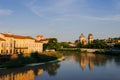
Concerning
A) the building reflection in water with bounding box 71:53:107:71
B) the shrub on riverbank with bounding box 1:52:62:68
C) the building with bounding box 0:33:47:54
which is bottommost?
the building reflection in water with bounding box 71:53:107:71

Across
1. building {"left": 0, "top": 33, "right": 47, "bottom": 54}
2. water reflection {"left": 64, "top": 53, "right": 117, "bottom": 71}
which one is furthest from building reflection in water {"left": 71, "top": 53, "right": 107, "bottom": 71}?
building {"left": 0, "top": 33, "right": 47, "bottom": 54}

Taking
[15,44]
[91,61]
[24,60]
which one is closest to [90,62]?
[91,61]

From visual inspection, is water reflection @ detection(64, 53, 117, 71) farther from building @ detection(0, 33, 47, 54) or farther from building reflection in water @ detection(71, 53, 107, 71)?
building @ detection(0, 33, 47, 54)

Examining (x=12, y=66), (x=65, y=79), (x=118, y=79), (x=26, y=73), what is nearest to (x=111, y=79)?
(x=118, y=79)

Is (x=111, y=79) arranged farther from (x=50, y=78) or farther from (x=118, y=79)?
(x=50, y=78)

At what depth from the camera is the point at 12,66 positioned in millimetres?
31203

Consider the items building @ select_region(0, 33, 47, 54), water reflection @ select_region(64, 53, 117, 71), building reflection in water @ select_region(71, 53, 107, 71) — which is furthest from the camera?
building @ select_region(0, 33, 47, 54)

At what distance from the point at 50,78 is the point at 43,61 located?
1396 centimetres

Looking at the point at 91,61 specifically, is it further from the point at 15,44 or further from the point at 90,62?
the point at 15,44

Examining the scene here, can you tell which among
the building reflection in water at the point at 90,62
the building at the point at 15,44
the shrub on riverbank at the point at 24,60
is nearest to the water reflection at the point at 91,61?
the building reflection in water at the point at 90,62

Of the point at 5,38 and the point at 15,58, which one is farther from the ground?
the point at 5,38

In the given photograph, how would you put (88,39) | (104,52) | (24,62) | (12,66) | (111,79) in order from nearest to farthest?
(111,79), (12,66), (24,62), (104,52), (88,39)

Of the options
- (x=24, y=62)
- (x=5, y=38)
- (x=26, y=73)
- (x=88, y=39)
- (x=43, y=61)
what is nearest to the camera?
(x=26, y=73)

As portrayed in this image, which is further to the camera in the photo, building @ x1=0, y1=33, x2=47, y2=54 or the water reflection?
building @ x1=0, y1=33, x2=47, y2=54
